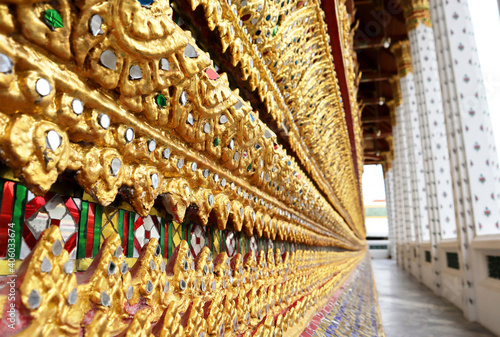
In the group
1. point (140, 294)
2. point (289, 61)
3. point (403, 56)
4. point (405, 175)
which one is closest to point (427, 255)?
point (405, 175)

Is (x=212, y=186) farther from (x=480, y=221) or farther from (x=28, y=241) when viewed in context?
(x=480, y=221)

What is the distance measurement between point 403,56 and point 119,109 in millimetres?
7635

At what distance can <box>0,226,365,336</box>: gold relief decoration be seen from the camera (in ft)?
0.56

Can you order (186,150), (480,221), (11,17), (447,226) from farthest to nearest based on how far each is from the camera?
(447,226)
(480,221)
(186,150)
(11,17)

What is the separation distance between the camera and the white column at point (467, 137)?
129 inches

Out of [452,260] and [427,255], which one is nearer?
[452,260]

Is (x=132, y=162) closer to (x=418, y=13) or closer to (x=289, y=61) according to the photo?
(x=289, y=61)

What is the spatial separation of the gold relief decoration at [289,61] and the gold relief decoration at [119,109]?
65 millimetres

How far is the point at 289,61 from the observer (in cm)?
56

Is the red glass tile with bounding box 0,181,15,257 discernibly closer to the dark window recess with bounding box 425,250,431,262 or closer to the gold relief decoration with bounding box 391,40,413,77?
the dark window recess with bounding box 425,250,431,262

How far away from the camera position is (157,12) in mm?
224

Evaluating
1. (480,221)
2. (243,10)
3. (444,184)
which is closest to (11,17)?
(243,10)

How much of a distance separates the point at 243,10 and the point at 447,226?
16.9 ft

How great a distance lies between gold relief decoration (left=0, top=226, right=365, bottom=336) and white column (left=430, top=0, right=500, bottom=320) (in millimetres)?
3361
